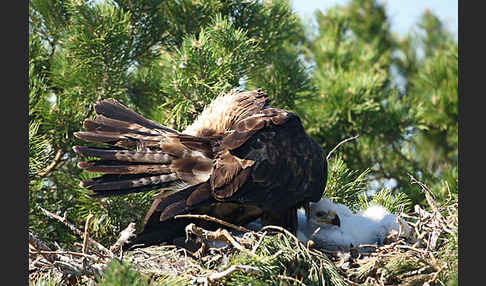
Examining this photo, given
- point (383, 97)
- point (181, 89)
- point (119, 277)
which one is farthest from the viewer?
point (383, 97)

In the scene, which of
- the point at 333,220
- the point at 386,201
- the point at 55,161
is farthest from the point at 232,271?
the point at 55,161

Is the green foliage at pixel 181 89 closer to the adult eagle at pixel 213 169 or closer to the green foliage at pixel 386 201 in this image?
the green foliage at pixel 386 201

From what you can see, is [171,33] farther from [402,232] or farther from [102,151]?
[402,232]

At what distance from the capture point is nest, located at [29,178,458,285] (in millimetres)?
2426

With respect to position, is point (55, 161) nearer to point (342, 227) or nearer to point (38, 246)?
point (38, 246)

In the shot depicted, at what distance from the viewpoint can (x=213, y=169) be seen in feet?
9.89

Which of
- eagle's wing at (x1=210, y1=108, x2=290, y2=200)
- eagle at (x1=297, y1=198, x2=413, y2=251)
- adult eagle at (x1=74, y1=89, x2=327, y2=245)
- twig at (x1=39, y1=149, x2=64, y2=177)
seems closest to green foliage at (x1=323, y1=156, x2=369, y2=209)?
eagle at (x1=297, y1=198, x2=413, y2=251)

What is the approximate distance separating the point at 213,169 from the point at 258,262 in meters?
0.72

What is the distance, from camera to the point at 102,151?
306 cm

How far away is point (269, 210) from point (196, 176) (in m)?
0.41

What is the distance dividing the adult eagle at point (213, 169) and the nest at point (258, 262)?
202mm

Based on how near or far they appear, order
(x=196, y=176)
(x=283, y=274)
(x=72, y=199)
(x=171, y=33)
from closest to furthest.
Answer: (x=283, y=274), (x=196, y=176), (x=72, y=199), (x=171, y=33)

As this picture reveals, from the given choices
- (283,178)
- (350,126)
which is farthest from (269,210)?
(350,126)

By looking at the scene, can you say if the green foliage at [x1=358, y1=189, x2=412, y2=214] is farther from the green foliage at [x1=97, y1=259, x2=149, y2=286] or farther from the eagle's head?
the green foliage at [x1=97, y1=259, x2=149, y2=286]
